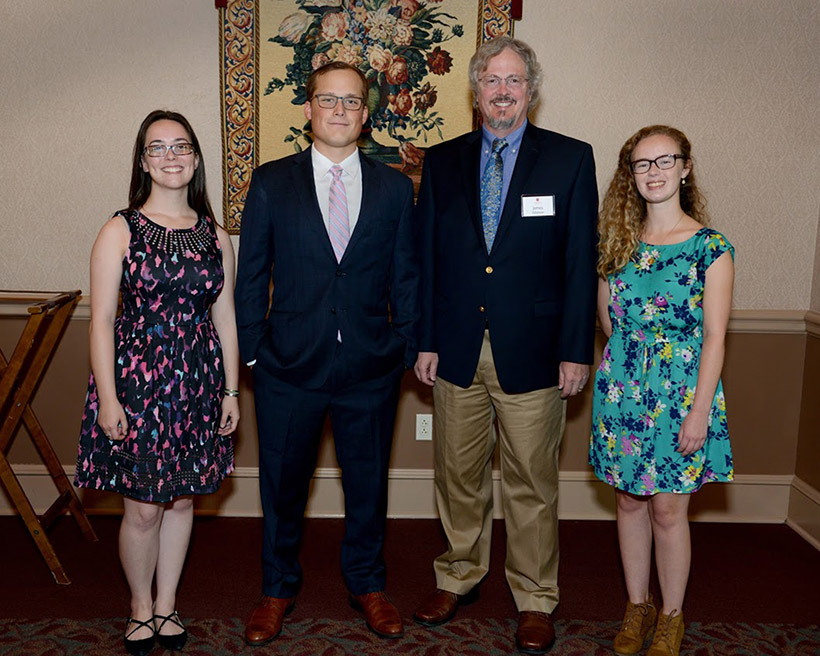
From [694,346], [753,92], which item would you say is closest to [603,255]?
[694,346]

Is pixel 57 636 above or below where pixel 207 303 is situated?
below

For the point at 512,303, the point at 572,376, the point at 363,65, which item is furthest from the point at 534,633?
the point at 363,65

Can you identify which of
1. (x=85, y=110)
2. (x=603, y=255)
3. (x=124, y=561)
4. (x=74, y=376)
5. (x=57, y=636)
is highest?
(x=85, y=110)

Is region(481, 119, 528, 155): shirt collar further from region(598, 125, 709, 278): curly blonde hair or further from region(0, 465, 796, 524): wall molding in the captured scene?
region(0, 465, 796, 524): wall molding

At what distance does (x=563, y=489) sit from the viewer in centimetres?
370

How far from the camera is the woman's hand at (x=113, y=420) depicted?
2.31 metres

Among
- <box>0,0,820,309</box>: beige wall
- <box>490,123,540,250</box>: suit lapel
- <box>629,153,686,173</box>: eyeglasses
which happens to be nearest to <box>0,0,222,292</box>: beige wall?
<box>0,0,820,309</box>: beige wall

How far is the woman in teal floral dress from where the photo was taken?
229 cm

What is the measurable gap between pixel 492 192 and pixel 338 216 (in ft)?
1.63

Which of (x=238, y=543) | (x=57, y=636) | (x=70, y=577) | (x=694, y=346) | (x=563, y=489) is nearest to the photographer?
(x=694, y=346)

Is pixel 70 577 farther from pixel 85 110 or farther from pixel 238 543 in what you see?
pixel 85 110

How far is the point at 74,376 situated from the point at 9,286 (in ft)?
1.59

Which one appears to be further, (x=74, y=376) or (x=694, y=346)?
(x=74, y=376)

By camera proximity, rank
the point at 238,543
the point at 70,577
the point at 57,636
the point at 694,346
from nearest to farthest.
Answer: the point at 694,346, the point at 57,636, the point at 70,577, the point at 238,543
